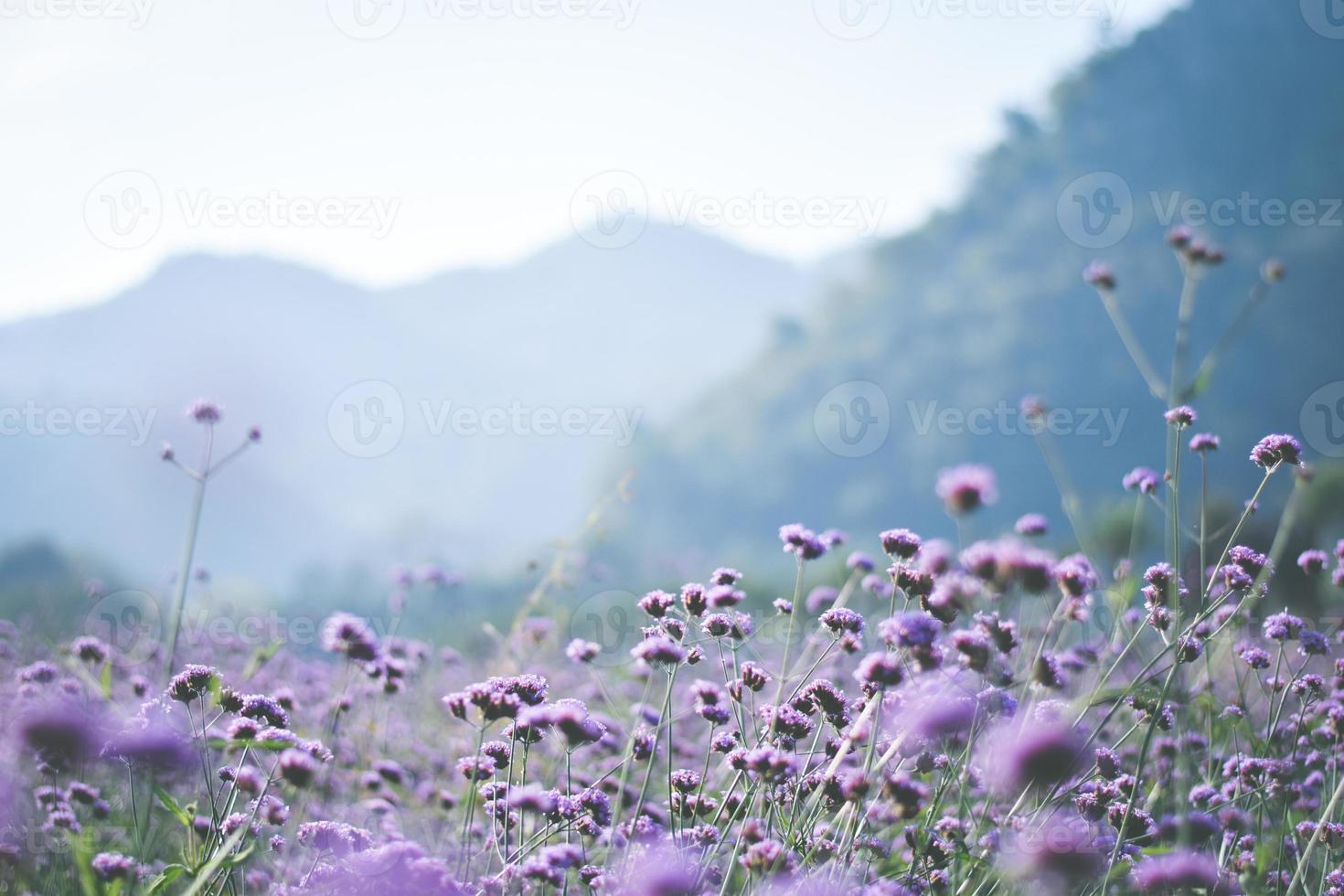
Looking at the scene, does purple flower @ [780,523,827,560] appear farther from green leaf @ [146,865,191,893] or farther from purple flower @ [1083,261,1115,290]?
purple flower @ [1083,261,1115,290]

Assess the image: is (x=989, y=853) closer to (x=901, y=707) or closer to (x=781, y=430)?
(x=901, y=707)

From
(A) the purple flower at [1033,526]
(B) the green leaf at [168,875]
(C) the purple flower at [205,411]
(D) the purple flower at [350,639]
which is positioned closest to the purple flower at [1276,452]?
(A) the purple flower at [1033,526]

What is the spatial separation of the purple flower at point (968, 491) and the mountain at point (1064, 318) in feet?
103

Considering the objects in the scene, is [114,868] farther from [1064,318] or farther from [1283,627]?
[1064,318]

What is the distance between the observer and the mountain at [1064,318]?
35.3 metres

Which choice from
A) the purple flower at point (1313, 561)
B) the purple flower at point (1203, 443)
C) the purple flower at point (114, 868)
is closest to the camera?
the purple flower at point (114, 868)

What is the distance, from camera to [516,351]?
126m

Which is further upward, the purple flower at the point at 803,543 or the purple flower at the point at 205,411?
the purple flower at the point at 205,411

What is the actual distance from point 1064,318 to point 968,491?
4071cm

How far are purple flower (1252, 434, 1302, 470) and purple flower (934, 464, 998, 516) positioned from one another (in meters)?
1.70

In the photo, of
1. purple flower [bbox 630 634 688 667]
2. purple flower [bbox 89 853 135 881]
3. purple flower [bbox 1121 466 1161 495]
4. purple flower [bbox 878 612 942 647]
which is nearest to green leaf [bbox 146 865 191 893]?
purple flower [bbox 89 853 135 881]

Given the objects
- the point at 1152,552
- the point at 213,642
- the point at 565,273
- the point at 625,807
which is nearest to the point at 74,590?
the point at 213,642

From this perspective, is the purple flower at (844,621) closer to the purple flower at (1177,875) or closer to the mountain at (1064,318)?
the purple flower at (1177,875)

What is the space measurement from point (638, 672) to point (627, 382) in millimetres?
108081
